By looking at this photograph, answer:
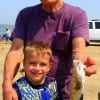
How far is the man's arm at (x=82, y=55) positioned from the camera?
357 centimetres

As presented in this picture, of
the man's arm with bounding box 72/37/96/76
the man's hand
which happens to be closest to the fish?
the man's arm with bounding box 72/37/96/76

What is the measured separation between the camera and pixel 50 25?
3877 mm

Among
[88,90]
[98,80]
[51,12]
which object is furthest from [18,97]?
[98,80]

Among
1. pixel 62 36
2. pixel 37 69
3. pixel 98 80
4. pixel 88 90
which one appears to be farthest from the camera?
pixel 98 80

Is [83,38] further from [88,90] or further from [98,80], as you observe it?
[98,80]

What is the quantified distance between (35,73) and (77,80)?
1.76 ft

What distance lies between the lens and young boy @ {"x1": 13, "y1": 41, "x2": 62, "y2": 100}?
11.8 feet

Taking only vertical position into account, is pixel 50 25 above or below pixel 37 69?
above

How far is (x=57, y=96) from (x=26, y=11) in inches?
32.7

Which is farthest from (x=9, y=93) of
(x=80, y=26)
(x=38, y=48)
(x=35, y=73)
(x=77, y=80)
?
(x=80, y=26)

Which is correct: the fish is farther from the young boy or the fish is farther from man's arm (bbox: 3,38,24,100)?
man's arm (bbox: 3,38,24,100)

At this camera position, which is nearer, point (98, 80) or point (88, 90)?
point (88, 90)

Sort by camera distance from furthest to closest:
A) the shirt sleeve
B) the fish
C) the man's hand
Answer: the shirt sleeve
the man's hand
the fish

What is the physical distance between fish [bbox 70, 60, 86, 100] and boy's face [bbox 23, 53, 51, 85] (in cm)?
40
